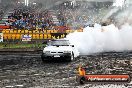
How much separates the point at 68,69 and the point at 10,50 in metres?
11.9

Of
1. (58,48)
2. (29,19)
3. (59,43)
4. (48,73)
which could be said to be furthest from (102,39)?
(48,73)

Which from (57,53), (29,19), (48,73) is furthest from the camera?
(29,19)

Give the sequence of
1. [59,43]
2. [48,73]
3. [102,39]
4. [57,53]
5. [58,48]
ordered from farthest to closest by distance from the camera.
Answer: [102,39] < [59,43] < [58,48] < [57,53] < [48,73]

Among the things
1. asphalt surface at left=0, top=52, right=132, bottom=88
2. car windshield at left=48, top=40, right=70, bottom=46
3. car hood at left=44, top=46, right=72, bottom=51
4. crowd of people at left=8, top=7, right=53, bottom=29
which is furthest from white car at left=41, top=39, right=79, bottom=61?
crowd of people at left=8, top=7, right=53, bottom=29

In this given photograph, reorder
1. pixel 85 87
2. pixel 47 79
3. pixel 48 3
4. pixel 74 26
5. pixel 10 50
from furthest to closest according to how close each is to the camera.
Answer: pixel 48 3 → pixel 74 26 → pixel 10 50 → pixel 47 79 → pixel 85 87

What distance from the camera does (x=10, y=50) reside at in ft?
99.3

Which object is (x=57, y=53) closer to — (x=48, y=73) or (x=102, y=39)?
(x=48, y=73)

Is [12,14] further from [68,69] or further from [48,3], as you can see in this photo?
[68,69]

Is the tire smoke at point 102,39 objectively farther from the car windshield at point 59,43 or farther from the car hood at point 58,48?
the car hood at point 58,48

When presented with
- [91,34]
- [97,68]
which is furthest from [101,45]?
[97,68]

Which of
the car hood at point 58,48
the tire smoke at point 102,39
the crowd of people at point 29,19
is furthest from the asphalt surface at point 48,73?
the crowd of people at point 29,19

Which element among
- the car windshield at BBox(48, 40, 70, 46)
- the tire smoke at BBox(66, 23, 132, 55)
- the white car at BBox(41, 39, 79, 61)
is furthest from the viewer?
the tire smoke at BBox(66, 23, 132, 55)

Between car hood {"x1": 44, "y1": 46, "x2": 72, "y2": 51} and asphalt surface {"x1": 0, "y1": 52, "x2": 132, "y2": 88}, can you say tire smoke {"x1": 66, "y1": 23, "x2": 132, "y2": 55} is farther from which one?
asphalt surface {"x1": 0, "y1": 52, "x2": 132, "y2": 88}

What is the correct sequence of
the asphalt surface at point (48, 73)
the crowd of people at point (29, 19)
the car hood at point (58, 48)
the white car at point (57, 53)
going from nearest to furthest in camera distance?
the asphalt surface at point (48, 73) < the white car at point (57, 53) < the car hood at point (58, 48) < the crowd of people at point (29, 19)
